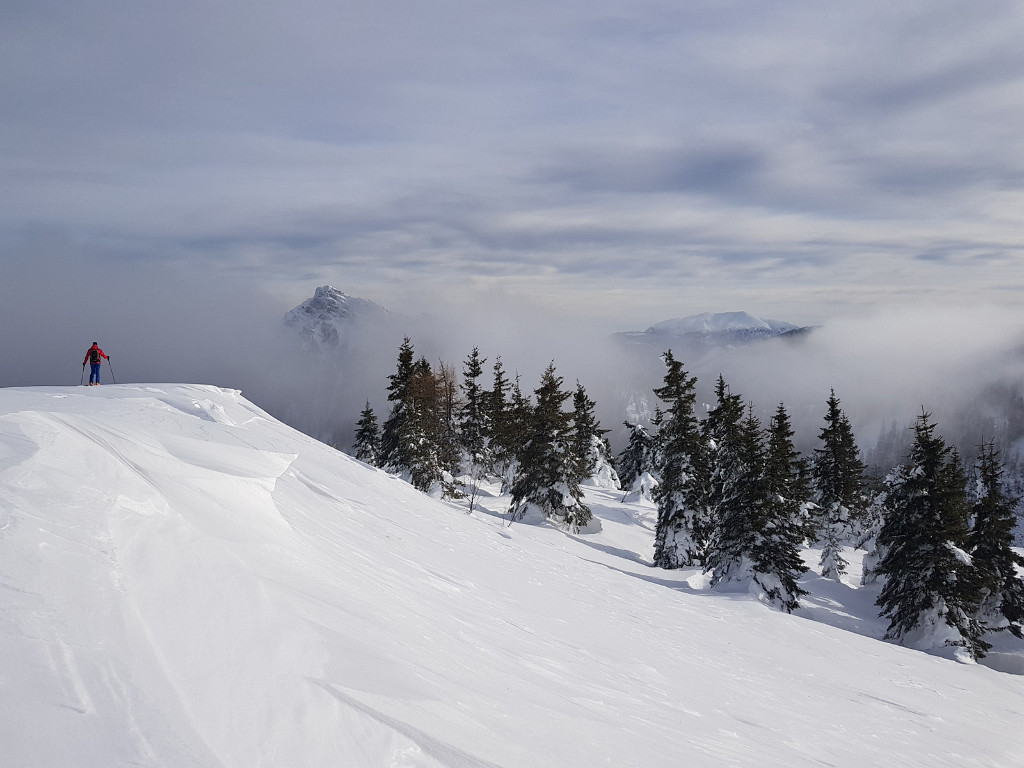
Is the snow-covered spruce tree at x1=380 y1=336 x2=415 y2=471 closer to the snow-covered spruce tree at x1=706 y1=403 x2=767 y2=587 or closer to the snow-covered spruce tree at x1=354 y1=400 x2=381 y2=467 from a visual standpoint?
the snow-covered spruce tree at x1=354 y1=400 x2=381 y2=467

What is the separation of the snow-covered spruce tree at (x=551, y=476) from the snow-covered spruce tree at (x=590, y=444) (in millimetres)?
11867

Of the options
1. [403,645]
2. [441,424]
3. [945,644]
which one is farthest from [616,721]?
[441,424]

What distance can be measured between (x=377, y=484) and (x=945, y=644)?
22.2 m

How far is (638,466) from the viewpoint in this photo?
6162cm

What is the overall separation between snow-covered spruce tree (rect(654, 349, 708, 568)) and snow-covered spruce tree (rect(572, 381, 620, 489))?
14.8 meters

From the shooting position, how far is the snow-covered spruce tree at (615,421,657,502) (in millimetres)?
48812

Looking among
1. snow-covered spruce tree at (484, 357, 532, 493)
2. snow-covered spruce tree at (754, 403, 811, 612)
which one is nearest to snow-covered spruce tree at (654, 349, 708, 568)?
snow-covered spruce tree at (754, 403, 811, 612)

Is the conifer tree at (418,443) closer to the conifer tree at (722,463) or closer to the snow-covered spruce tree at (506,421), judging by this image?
the snow-covered spruce tree at (506,421)

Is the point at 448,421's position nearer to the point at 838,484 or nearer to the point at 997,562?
the point at 838,484

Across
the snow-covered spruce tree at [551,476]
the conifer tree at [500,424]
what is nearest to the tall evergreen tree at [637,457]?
the conifer tree at [500,424]

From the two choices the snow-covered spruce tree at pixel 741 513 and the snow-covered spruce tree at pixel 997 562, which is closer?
the snow-covered spruce tree at pixel 741 513

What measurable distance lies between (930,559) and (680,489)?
1116 cm

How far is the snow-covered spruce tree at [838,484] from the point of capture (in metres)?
41.4

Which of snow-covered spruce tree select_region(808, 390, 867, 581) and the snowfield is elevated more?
snow-covered spruce tree select_region(808, 390, 867, 581)
